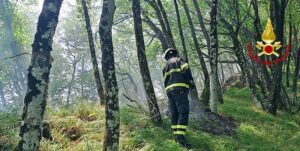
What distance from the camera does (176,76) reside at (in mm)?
8227

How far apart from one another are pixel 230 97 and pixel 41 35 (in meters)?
15.2

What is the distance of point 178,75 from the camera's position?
821 cm

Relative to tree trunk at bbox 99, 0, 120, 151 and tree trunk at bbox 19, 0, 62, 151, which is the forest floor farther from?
tree trunk at bbox 19, 0, 62, 151

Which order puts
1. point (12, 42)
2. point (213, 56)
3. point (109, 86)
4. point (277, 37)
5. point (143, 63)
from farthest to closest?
point (12, 42) → point (277, 37) → point (213, 56) → point (143, 63) → point (109, 86)

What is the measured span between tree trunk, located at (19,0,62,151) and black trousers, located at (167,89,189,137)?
12.7 feet

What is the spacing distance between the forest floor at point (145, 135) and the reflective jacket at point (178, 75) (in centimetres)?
116

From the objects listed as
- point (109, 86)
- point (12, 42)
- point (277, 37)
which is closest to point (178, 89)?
point (109, 86)

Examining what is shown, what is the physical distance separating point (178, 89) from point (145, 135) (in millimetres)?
1276

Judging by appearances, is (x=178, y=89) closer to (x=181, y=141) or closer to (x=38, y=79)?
(x=181, y=141)

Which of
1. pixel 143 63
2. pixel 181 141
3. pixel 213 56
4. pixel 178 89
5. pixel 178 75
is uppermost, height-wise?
pixel 213 56

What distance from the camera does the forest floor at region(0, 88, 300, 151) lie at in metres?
7.51

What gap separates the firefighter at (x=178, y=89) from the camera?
7.92 metres

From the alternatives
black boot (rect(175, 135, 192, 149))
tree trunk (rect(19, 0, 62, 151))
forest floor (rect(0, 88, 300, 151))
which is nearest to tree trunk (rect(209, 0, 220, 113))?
forest floor (rect(0, 88, 300, 151))

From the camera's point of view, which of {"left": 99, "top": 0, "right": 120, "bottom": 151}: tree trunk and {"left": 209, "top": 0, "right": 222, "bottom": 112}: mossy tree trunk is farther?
{"left": 209, "top": 0, "right": 222, "bottom": 112}: mossy tree trunk
